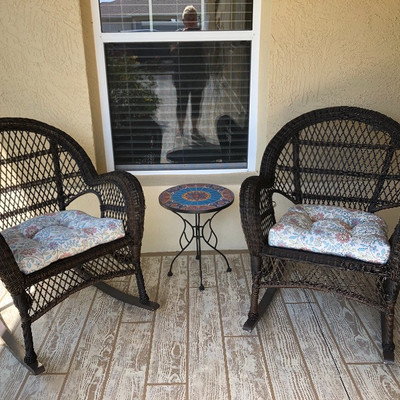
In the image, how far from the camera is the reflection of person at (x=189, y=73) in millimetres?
2363

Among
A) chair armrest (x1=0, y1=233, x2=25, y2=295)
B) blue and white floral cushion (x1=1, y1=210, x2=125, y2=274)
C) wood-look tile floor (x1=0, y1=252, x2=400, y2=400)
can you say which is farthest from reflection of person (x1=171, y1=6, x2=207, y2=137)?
chair armrest (x1=0, y1=233, x2=25, y2=295)

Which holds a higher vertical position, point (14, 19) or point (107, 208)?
point (14, 19)

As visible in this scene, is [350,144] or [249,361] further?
[350,144]

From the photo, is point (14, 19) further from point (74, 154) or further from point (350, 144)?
point (350, 144)

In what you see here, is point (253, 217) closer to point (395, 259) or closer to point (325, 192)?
point (395, 259)

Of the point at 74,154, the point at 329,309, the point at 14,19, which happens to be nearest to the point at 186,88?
the point at 74,154

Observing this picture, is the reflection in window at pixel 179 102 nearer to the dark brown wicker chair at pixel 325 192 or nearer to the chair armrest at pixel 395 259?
the dark brown wicker chair at pixel 325 192

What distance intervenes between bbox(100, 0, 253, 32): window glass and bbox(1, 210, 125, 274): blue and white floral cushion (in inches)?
45.3

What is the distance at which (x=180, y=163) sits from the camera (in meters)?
2.66

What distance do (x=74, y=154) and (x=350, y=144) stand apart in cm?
150

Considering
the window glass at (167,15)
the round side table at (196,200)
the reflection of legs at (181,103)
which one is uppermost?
the window glass at (167,15)

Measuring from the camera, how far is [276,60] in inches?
90.8

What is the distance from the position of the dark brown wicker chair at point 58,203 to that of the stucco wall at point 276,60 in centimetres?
23

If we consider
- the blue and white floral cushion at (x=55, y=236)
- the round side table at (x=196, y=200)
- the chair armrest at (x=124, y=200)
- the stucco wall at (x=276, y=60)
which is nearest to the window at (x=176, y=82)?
the stucco wall at (x=276, y=60)
